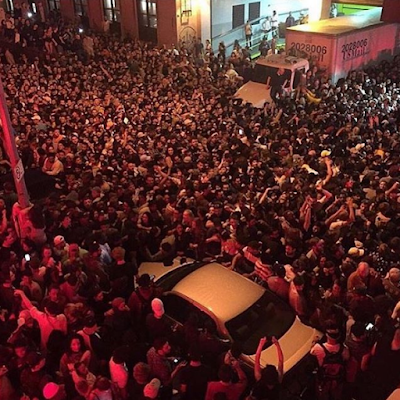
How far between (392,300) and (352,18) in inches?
637

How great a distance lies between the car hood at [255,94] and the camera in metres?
16.0

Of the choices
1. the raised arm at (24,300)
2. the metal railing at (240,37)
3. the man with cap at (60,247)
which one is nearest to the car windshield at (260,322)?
the raised arm at (24,300)

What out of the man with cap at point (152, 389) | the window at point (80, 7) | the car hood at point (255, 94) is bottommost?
the car hood at point (255, 94)

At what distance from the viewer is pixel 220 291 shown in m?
7.19

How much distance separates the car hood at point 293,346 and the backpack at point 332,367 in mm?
508

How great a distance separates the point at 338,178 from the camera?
10117 millimetres

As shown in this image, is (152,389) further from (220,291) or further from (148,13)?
(148,13)

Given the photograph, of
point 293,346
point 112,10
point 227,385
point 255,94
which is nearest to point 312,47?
point 255,94

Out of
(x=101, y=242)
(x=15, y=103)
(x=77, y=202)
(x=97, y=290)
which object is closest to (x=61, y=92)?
(x=15, y=103)

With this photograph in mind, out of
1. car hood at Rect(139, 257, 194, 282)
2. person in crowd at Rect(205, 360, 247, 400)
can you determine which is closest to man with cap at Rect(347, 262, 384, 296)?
person in crowd at Rect(205, 360, 247, 400)

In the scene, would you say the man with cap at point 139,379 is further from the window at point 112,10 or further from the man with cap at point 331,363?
the window at point 112,10

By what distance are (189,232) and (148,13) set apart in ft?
59.8

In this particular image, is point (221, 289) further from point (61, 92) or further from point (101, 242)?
point (61, 92)

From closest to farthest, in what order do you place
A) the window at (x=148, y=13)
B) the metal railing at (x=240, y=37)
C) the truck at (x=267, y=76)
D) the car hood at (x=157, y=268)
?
1. the car hood at (x=157, y=268)
2. the truck at (x=267, y=76)
3. the window at (x=148, y=13)
4. the metal railing at (x=240, y=37)
